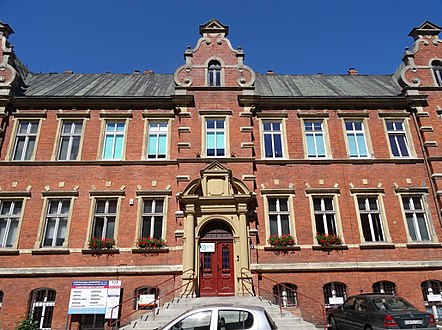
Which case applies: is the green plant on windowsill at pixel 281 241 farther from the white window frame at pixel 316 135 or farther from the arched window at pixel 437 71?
the arched window at pixel 437 71

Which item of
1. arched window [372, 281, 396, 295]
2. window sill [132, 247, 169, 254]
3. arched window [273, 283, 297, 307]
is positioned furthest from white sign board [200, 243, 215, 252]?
arched window [372, 281, 396, 295]

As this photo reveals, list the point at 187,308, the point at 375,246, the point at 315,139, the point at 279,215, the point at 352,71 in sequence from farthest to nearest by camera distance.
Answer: the point at 352,71, the point at 315,139, the point at 279,215, the point at 375,246, the point at 187,308

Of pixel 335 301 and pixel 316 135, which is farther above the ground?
pixel 316 135

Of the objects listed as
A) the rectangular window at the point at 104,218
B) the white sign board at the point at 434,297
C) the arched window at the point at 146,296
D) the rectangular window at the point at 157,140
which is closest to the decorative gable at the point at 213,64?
the rectangular window at the point at 157,140

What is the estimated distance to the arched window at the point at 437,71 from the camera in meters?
18.9

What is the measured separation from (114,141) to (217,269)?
8449 millimetres

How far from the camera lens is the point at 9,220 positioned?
1527 centimetres

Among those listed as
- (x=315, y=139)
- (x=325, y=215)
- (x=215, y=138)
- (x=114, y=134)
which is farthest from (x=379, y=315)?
(x=114, y=134)

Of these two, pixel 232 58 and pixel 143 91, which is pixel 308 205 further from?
pixel 143 91

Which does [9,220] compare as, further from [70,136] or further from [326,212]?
[326,212]

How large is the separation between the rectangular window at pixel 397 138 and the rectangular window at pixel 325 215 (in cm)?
483

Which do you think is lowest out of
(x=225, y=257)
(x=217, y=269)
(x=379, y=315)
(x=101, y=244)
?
(x=379, y=315)

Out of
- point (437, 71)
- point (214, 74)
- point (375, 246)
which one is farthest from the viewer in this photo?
point (437, 71)

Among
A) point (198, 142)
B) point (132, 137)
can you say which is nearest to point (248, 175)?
point (198, 142)
